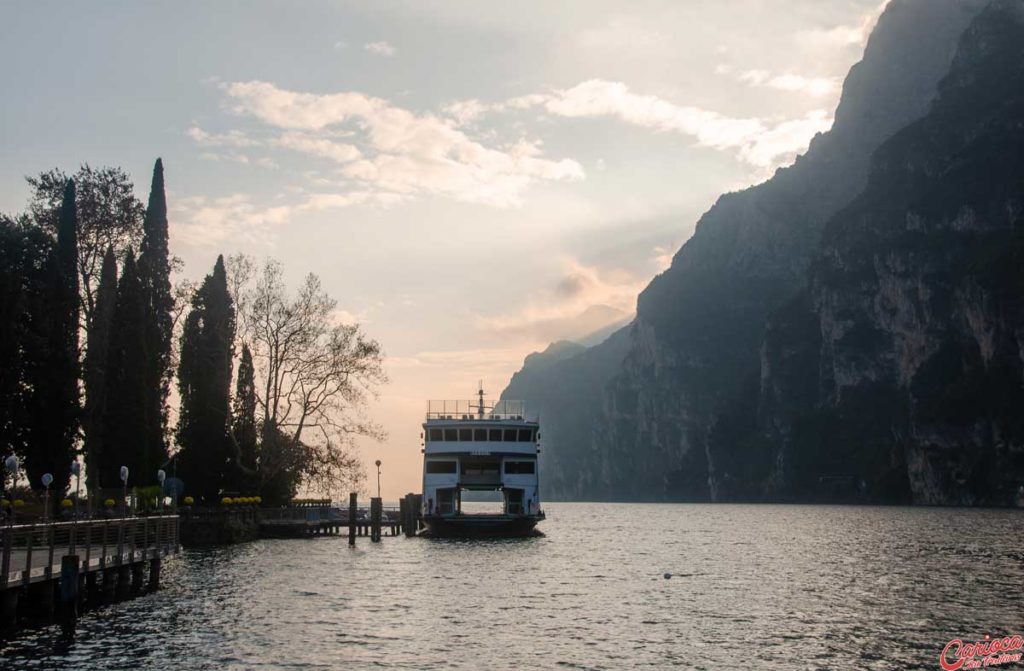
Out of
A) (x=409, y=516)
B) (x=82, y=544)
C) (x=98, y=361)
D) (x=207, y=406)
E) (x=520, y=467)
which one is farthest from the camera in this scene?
(x=409, y=516)

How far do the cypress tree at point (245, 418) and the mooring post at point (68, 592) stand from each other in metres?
45.4

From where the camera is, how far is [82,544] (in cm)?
3925

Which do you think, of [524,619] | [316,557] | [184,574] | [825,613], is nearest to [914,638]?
[825,613]

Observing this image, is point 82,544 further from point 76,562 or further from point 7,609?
point 7,609

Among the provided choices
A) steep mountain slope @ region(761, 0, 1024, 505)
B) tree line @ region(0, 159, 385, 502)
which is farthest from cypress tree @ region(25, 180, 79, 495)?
steep mountain slope @ region(761, 0, 1024, 505)

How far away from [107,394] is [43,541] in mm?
29252

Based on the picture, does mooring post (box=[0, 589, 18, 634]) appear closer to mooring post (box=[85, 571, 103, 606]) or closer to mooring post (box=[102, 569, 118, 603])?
mooring post (box=[85, 571, 103, 606])

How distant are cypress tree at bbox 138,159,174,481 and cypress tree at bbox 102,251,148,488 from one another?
415 millimetres

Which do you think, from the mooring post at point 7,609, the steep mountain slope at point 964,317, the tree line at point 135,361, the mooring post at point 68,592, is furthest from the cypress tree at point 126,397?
the steep mountain slope at point 964,317

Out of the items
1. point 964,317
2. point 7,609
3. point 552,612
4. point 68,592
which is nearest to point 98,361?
point 68,592

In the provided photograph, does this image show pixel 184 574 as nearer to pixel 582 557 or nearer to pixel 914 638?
pixel 582 557

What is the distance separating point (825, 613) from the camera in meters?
35.4

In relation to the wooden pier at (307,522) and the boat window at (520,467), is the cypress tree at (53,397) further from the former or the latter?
the boat window at (520,467)

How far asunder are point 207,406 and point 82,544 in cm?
3518
